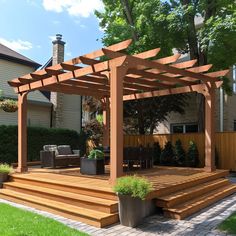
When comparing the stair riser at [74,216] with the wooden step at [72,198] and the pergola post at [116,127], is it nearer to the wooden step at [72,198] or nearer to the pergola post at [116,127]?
the wooden step at [72,198]

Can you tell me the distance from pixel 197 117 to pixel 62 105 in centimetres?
734

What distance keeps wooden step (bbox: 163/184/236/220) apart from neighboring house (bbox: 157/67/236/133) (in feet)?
20.5

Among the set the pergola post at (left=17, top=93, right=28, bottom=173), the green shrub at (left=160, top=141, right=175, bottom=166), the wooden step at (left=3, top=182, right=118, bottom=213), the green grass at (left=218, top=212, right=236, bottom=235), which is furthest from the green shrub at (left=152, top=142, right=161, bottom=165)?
the green grass at (left=218, top=212, right=236, bottom=235)

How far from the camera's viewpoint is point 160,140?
15078mm

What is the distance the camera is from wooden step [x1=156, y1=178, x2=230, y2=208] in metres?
6.92

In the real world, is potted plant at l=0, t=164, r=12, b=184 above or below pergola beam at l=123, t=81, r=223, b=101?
below

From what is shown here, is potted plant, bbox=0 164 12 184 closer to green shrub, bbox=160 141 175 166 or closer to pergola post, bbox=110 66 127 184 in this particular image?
pergola post, bbox=110 66 127 184

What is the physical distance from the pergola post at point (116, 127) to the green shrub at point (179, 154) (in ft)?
23.1

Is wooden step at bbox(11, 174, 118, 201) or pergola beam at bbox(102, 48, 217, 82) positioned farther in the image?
pergola beam at bbox(102, 48, 217, 82)

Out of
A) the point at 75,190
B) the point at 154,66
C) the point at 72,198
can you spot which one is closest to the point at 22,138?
the point at 75,190

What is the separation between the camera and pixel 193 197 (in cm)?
787

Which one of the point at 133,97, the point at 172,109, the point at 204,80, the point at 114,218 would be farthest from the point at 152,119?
the point at 114,218

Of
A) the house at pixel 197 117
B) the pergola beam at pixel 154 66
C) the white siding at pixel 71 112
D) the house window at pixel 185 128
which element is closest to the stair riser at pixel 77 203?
the pergola beam at pixel 154 66

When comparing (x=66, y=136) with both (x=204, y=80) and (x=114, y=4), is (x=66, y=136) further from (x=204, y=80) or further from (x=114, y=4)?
(x=204, y=80)
